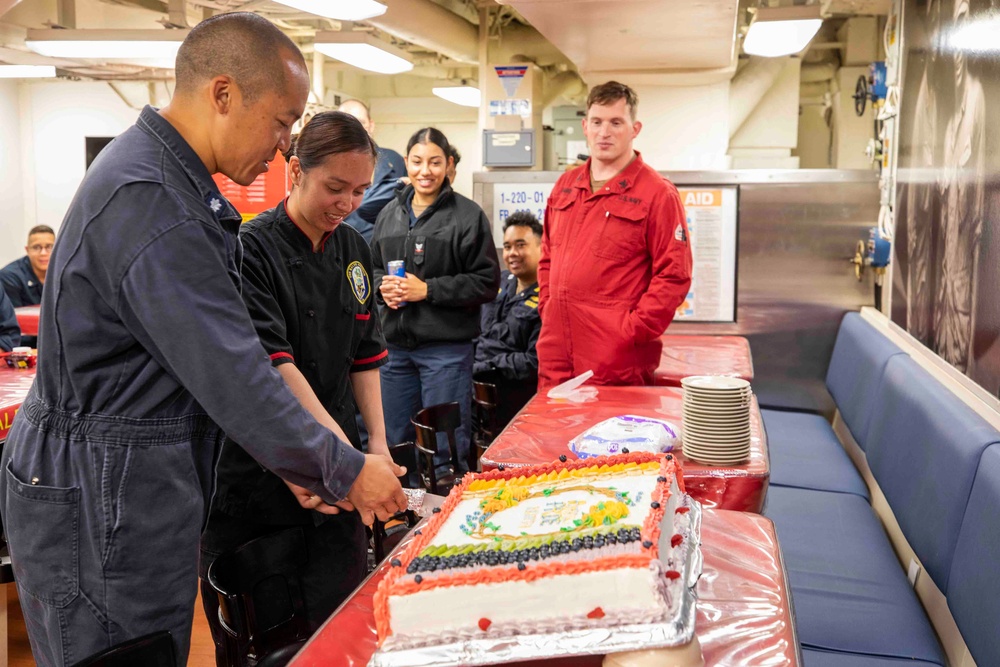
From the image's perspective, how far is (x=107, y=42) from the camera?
5.96 m

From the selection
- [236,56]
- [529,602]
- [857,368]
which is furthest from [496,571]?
[857,368]

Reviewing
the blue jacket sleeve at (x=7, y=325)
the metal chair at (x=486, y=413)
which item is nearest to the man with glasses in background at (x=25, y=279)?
the blue jacket sleeve at (x=7, y=325)

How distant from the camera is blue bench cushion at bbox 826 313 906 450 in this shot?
3820mm

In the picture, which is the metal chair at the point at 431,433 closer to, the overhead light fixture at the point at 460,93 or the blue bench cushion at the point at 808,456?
the blue bench cushion at the point at 808,456

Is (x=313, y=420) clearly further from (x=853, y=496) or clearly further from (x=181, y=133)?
(x=853, y=496)

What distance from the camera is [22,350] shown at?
4.23 m

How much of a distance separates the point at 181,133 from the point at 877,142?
179 inches

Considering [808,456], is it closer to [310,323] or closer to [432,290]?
[432,290]

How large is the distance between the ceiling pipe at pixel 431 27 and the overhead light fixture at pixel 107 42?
1.43 meters

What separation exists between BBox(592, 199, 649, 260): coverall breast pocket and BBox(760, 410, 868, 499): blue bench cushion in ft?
3.58

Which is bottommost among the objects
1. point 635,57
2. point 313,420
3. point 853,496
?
point 853,496

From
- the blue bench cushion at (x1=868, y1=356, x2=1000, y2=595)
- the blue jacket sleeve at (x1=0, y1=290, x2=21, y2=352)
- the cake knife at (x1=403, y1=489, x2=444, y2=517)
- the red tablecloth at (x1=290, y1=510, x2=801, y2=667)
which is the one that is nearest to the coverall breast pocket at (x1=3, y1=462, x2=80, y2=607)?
the red tablecloth at (x1=290, y1=510, x2=801, y2=667)

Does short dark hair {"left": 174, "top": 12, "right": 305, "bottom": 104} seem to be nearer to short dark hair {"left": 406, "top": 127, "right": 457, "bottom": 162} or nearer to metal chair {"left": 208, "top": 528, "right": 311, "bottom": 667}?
metal chair {"left": 208, "top": 528, "right": 311, "bottom": 667}

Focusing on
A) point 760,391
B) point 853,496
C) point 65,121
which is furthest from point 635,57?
point 65,121
